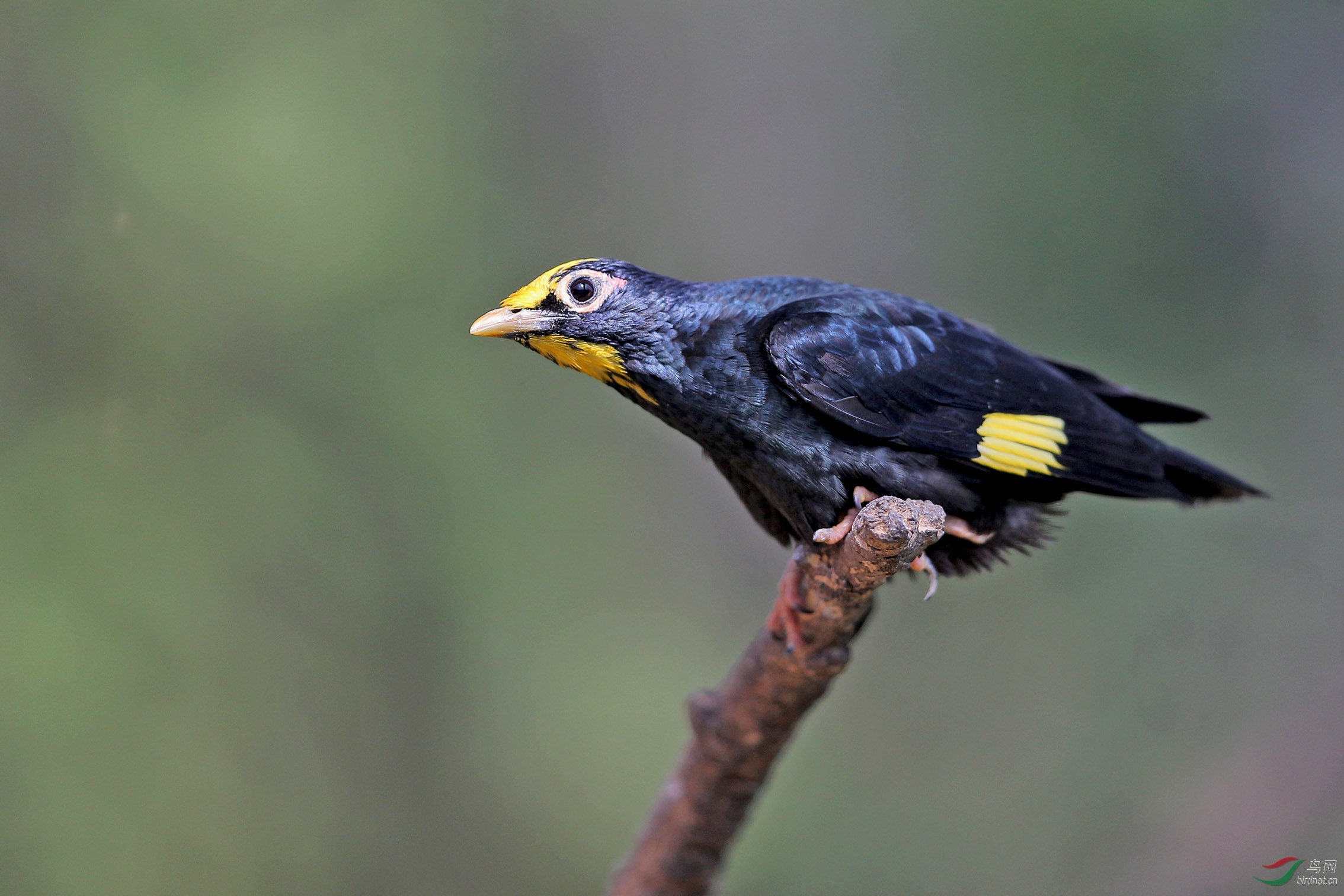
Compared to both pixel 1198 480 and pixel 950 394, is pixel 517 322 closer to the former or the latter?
pixel 950 394

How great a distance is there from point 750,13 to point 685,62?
0.35 meters

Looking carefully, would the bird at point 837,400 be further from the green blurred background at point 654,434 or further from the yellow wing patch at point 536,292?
the green blurred background at point 654,434

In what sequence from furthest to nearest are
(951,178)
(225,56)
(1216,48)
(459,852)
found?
1. (951,178)
2. (1216,48)
3. (459,852)
4. (225,56)

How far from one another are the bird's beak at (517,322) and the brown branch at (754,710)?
2.42ft

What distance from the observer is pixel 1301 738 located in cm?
365

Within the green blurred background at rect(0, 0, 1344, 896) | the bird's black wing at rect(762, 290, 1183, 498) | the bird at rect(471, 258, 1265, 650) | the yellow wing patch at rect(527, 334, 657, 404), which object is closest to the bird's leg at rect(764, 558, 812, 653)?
the bird at rect(471, 258, 1265, 650)

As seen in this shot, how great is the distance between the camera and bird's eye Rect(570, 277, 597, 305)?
2.11 m

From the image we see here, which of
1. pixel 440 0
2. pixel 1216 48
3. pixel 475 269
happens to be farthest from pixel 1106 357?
pixel 440 0

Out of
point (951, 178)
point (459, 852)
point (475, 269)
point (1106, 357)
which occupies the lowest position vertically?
point (459, 852)

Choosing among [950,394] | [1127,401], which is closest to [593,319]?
[950,394]

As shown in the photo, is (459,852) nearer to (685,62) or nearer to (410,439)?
(410,439)

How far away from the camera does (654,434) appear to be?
3748 mm

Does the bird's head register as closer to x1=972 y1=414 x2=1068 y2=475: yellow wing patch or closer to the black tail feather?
x1=972 y1=414 x2=1068 y2=475: yellow wing patch

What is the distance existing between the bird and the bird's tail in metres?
0.07
